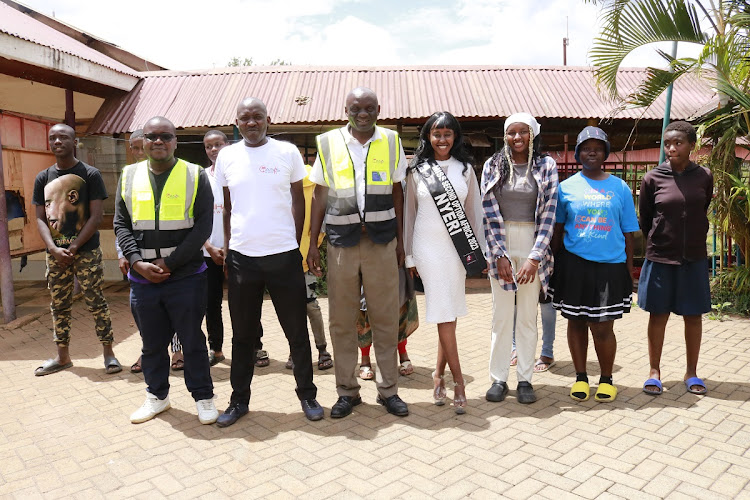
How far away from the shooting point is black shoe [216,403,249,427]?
3.69m

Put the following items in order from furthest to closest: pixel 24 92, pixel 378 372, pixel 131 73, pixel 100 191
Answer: pixel 131 73 < pixel 24 92 < pixel 100 191 < pixel 378 372

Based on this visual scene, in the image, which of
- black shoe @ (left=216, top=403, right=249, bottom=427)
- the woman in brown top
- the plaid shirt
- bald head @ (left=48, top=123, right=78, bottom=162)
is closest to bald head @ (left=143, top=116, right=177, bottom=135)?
bald head @ (left=48, top=123, right=78, bottom=162)

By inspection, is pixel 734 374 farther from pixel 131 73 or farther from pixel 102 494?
pixel 131 73

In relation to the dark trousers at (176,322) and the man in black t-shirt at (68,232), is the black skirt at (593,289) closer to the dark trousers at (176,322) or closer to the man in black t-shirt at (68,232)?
the dark trousers at (176,322)

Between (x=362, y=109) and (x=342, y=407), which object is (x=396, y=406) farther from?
(x=362, y=109)

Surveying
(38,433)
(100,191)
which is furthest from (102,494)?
(100,191)

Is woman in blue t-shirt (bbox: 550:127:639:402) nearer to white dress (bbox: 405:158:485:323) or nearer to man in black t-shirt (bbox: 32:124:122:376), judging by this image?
white dress (bbox: 405:158:485:323)

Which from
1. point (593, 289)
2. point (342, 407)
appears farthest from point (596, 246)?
point (342, 407)

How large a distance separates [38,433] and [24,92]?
278 inches

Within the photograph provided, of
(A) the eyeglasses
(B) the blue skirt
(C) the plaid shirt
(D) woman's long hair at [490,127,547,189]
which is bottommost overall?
(B) the blue skirt

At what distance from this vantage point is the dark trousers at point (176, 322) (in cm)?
371

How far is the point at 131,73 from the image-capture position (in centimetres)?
931

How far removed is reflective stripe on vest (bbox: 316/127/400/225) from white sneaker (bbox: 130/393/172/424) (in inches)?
68.4

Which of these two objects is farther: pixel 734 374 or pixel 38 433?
pixel 734 374
